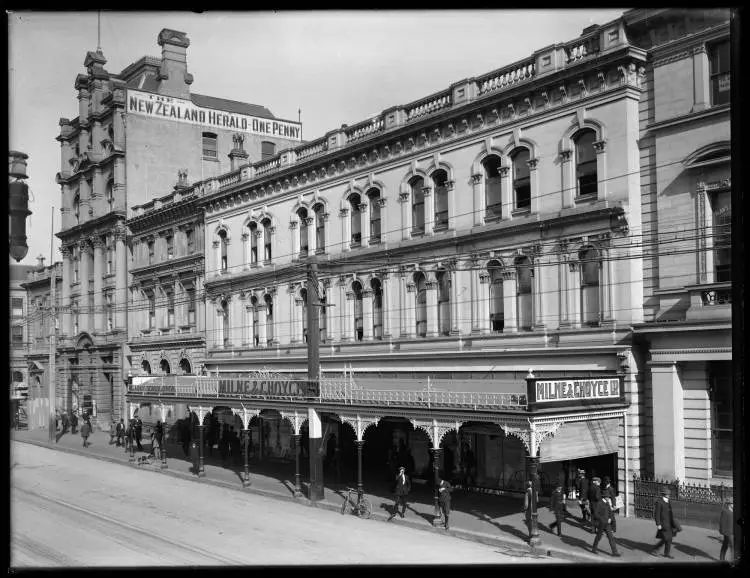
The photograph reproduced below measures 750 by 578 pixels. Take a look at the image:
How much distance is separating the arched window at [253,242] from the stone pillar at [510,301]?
685 inches

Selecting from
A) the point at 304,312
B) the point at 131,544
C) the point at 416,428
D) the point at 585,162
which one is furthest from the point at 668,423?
the point at 304,312

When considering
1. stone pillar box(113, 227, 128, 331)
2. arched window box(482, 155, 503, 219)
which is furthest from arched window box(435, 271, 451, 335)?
stone pillar box(113, 227, 128, 331)

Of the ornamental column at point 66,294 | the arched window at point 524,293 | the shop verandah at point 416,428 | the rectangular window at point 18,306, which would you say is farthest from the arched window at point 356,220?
the rectangular window at point 18,306

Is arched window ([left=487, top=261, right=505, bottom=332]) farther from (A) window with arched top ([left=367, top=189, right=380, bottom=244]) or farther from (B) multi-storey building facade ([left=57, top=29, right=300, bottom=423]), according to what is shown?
(B) multi-storey building facade ([left=57, top=29, right=300, bottom=423])

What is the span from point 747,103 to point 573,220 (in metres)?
15.1

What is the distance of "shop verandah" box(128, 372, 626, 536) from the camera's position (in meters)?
20.4

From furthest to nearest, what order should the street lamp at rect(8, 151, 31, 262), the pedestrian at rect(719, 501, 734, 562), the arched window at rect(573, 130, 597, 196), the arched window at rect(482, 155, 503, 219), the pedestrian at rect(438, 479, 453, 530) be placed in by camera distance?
1. the arched window at rect(482, 155, 503, 219)
2. the arched window at rect(573, 130, 597, 196)
3. the pedestrian at rect(438, 479, 453, 530)
4. the pedestrian at rect(719, 501, 734, 562)
5. the street lamp at rect(8, 151, 31, 262)

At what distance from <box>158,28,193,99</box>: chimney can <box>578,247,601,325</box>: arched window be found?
124 feet

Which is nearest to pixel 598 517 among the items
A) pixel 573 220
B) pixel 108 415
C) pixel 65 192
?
pixel 573 220

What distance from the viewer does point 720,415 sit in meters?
20.9

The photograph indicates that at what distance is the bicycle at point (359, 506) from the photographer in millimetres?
22950

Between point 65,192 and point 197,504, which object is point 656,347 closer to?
point 197,504

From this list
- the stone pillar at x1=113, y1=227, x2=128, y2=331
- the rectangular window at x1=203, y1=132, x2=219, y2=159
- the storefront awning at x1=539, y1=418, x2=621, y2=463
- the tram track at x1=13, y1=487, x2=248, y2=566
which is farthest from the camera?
the rectangular window at x1=203, y1=132, x2=219, y2=159

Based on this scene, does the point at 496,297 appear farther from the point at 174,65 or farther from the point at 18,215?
the point at 174,65
